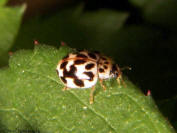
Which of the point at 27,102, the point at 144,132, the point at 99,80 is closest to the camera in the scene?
the point at 144,132

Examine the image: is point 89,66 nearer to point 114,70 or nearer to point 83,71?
point 83,71

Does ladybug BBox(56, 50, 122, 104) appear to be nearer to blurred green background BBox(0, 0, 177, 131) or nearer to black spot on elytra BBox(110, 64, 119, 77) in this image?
black spot on elytra BBox(110, 64, 119, 77)

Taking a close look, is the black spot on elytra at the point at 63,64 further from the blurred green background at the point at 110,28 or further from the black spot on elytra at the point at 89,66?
the blurred green background at the point at 110,28

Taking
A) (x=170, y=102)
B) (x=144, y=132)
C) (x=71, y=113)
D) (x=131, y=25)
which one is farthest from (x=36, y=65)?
(x=131, y=25)

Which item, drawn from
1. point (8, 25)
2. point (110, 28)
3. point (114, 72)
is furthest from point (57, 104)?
point (110, 28)

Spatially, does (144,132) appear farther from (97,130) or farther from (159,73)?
(159,73)

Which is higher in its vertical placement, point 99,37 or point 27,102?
point 27,102
